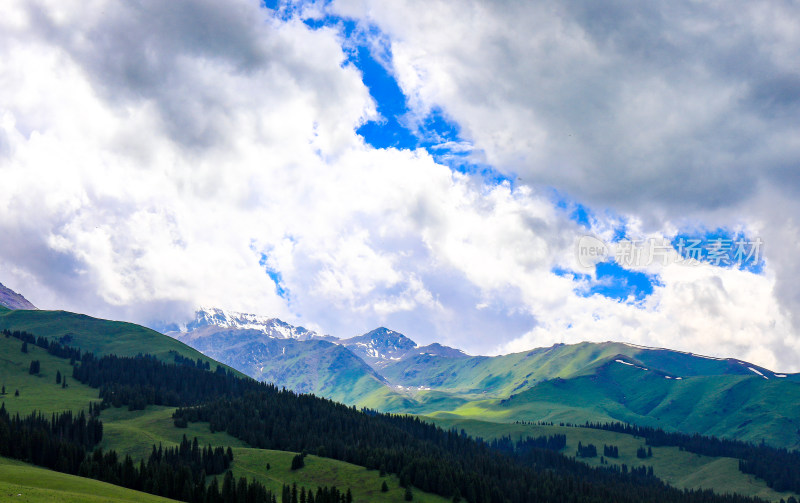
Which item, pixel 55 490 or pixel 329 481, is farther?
pixel 329 481

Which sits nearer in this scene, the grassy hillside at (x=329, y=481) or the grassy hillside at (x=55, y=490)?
the grassy hillside at (x=55, y=490)

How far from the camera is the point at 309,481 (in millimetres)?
190250

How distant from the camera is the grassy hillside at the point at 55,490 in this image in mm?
90000

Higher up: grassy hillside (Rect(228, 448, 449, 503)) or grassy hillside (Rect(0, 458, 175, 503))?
grassy hillside (Rect(0, 458, 175, 503))

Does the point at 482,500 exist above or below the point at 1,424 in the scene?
below

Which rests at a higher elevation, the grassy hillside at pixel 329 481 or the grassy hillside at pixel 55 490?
the grassy hillside at pixel 55 490

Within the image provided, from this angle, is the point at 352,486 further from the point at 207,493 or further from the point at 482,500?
the point at 207,493

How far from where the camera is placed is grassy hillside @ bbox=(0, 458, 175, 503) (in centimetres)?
9000

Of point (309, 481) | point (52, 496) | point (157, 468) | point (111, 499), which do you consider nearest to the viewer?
point (52, 496)

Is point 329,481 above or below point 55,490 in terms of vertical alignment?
below

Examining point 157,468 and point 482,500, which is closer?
point 157,468

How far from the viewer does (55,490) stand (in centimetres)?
9931

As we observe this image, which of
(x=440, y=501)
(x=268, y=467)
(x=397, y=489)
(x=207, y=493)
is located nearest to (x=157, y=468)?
(x=207, y=493)

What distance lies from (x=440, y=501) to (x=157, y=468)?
93.2m
